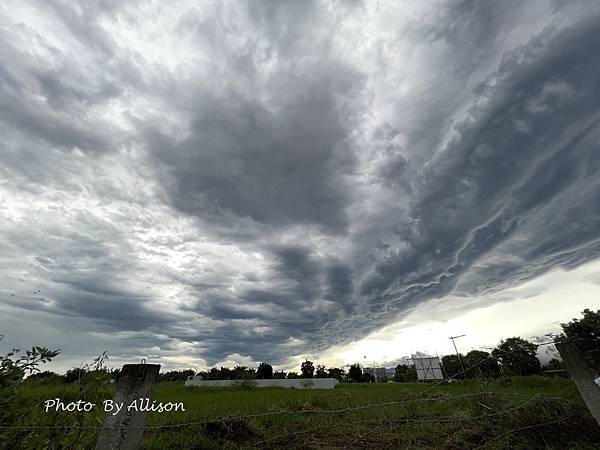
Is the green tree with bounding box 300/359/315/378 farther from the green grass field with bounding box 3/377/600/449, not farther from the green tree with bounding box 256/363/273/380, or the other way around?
the green grass field with bounding box 3/377/600/449

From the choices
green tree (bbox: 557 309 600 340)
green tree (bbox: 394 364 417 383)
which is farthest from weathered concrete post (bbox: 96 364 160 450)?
green tree (bbox: 394 364 417 383)

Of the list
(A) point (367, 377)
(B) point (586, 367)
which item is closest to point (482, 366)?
(B) point (586, 367)

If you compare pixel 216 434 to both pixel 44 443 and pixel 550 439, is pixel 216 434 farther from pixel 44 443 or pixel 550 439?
pixel 550 439

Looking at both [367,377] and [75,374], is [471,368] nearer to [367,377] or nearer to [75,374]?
[75,374]

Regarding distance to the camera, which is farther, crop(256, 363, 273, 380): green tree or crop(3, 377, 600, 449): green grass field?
crop(256, 363, 273, 380): green tree

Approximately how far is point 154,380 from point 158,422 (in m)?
5.65

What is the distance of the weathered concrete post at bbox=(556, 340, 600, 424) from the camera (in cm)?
388

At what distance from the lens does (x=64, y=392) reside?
3.48 meters

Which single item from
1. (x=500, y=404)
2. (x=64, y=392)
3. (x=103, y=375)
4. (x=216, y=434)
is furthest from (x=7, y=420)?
(x=500, y=404)

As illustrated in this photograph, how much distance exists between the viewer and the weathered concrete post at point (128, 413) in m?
2.70

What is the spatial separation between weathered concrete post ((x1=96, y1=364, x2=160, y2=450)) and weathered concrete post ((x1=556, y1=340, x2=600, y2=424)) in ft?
16.7

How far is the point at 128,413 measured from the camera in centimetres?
276

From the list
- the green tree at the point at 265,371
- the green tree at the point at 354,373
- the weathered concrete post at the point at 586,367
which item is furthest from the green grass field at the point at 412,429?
the green tree at the point at 354,373

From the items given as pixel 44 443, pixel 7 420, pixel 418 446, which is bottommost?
pixel 418 446
